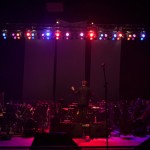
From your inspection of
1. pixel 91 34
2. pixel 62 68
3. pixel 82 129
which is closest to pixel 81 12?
pixel 91 34

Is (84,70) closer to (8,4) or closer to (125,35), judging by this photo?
(125,35)

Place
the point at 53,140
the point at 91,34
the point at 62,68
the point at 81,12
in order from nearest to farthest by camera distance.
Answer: the point at 53,140 < the point at 91,34 < the point at 81,12 < the point at 62,68

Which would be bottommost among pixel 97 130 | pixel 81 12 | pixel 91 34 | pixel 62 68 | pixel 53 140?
pixel 97 130

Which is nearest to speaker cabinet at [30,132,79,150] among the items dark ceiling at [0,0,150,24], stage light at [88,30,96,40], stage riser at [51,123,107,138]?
stage riser at [51,123,107,138]

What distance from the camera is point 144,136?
38.2ft

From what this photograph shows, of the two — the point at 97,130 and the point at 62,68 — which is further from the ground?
the point at 62,68

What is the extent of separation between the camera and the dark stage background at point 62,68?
15359 millimetres

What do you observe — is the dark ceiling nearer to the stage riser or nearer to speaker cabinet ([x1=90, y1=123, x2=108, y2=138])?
the stage riser

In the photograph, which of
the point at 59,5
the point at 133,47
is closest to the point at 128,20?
the point at 133,47

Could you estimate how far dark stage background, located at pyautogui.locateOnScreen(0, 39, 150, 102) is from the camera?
1536 centimetres

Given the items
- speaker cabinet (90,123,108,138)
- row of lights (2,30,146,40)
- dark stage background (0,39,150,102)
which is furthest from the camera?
dark stage background (0,39,150,102)

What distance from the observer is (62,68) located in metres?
15.5

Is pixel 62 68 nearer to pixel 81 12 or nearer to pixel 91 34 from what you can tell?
pixel 81 12

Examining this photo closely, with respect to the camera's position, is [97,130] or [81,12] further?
[81,12]
